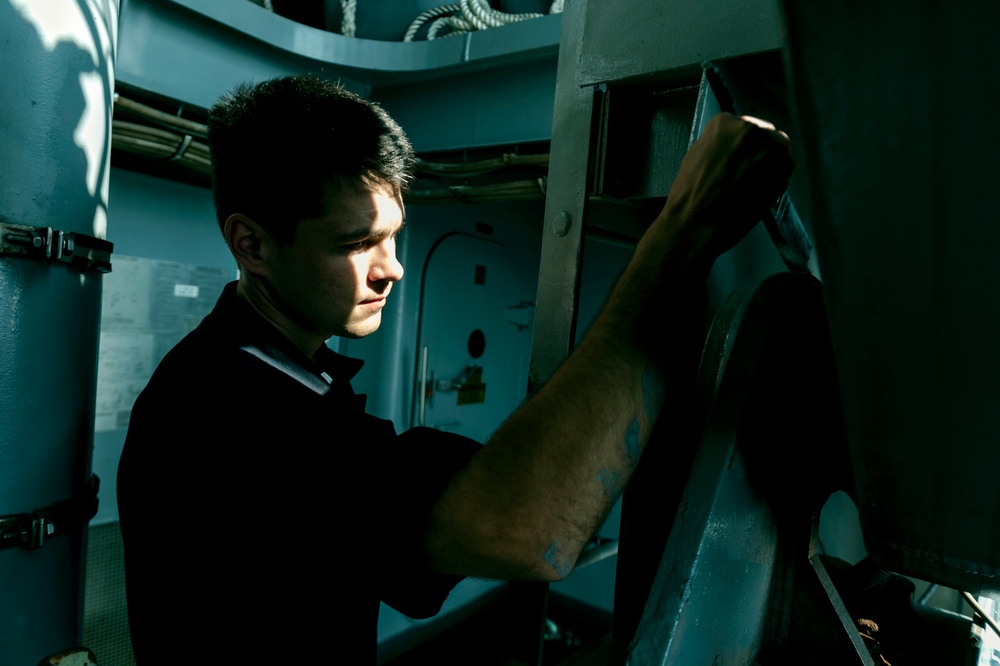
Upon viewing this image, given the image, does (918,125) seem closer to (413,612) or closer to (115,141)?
(413,612)

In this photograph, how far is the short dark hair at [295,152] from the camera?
3.01 feet

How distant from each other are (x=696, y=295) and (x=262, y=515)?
57 cm

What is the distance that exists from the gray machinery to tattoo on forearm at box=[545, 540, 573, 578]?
0.09 meters

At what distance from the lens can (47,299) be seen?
1047 mm

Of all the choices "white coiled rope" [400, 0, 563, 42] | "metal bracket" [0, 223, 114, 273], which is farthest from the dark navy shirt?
"white coiled rope" [400, 0, 563, 42]

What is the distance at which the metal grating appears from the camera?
2.33 meters

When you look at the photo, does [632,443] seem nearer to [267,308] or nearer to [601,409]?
[601,409]

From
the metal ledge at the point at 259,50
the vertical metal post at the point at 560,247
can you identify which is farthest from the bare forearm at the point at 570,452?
the metal ledge at the point at 259,50

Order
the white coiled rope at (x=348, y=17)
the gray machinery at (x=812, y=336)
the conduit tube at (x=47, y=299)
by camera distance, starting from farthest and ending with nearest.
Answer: the white coiled rope at (x=348, y=17)
the conduit tube at (x=47, y=299)
the gray machinery at (x=812, y=336)

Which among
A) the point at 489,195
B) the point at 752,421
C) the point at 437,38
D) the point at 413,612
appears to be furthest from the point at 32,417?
the point at 437,38

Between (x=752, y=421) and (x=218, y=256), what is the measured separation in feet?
8.46

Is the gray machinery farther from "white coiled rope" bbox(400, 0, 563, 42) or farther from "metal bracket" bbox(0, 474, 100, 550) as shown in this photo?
"white coiled rope" bbox(400, 0, 563, 42)

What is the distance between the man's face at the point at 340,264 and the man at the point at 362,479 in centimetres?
10

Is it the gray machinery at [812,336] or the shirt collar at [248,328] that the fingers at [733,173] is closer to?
the gray machinery at [812,336]
